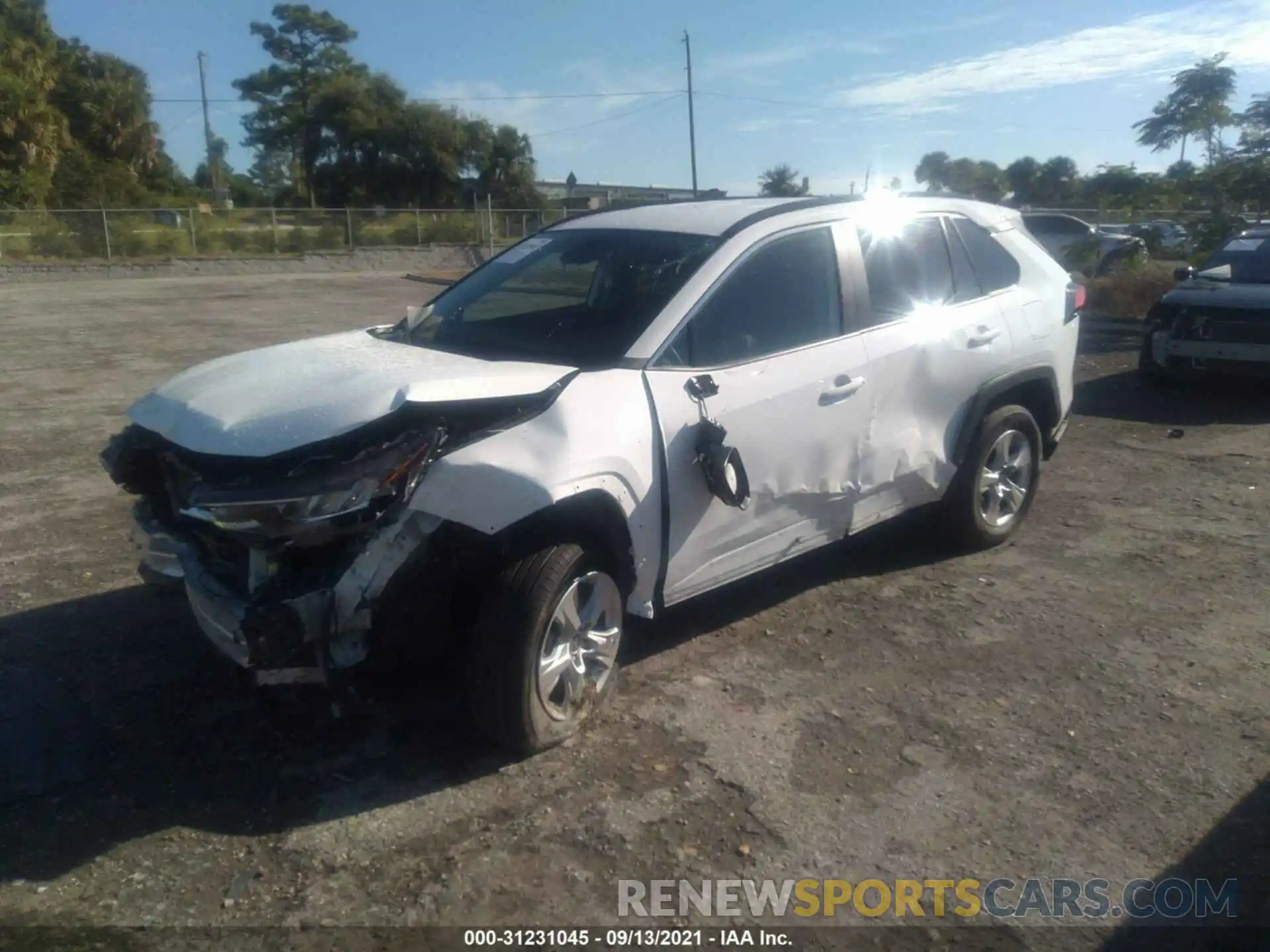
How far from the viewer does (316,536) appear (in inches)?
133

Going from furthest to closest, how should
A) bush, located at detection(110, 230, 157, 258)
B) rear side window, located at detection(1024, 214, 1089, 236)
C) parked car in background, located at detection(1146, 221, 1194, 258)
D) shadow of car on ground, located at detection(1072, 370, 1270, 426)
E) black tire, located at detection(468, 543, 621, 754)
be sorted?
1. bush, located at detection(110, 230, 157, 258)
2. rear side window, located at detection(1024, 214, 1089, 236)
3. parked car in background, located at detection(1146, 221, 1194, 258)
4. shadow of car on ground, located at detection(1072, 370, 1270, 426)
5. black tire, located at detection(468, 543, 621, 754)

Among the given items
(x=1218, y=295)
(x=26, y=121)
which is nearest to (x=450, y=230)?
(x=26, y=121)

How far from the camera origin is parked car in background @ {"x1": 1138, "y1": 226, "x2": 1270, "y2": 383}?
9797mm

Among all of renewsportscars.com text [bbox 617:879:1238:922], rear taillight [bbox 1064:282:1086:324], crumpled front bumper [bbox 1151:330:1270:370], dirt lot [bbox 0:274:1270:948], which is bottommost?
renewsportscars.com text [bbox 617:879:1238:922]

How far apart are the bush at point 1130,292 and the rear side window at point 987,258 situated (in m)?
12.1

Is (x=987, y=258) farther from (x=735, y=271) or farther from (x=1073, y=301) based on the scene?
(x=735, y=271)

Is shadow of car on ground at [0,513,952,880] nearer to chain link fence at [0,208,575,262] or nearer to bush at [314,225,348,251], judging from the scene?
chain link fence at [0,208,575,262]

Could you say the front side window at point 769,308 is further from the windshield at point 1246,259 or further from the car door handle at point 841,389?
the windshield at point 1246,259

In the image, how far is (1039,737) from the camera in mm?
4074

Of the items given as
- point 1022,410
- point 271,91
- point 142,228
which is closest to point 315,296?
point 142,228

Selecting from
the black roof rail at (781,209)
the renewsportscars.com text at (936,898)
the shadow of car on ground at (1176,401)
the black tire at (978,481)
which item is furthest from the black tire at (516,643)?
the shadow of car on ground at (1176,401)

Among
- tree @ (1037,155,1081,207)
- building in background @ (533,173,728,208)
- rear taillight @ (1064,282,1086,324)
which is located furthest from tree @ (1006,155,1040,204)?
rear taillight @ (1064,282,1086,324)

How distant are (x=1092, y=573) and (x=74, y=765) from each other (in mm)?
4750

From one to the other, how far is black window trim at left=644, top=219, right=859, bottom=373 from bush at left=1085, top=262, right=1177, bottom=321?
533 inches
